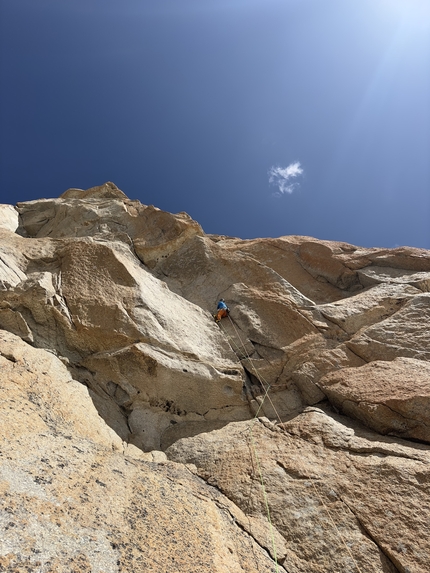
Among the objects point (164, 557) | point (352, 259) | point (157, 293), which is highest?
point (352, 259)

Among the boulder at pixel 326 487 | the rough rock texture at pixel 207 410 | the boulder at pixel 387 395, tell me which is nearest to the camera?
the rough rock texture at pixel 207 410

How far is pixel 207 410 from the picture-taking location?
746cm

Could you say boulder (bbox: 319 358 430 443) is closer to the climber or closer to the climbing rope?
the climbing rope

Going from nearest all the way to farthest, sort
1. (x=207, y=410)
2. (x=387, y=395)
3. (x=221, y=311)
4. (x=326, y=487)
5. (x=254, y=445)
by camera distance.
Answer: (x=326, y=487) → (x=254, y=445) → (x=387, y=395) → (x=207, y=410) → (x=221, y=311)

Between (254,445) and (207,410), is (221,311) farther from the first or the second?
(254,445)

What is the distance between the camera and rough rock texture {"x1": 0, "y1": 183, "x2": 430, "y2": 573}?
392 cm

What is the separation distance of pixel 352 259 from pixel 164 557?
11164 mm

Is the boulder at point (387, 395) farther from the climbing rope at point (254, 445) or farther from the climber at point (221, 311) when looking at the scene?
the climber at point (221, 311)

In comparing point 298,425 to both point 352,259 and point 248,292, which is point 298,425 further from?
point 352,259

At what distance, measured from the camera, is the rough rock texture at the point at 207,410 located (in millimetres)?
3918

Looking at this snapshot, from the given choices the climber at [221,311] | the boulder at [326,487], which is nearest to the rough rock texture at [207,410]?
the boulder at [326,487]

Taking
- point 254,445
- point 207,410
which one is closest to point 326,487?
point 254,445

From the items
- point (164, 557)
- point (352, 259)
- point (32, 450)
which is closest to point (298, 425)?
point (164, 557)

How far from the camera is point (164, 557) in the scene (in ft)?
12.0
